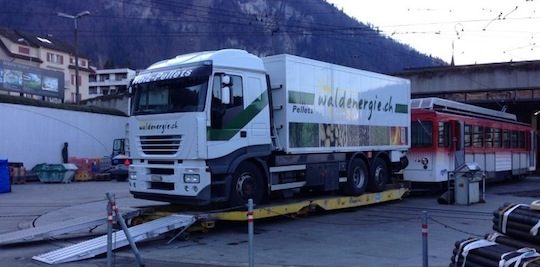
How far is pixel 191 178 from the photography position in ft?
38.6

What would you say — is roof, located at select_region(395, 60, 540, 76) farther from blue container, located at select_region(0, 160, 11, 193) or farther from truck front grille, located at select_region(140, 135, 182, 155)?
truck front grille, located at select_region(140, 135, 182, 155)

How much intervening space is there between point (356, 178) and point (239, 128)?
5.14 m

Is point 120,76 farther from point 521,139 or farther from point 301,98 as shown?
point 301,98

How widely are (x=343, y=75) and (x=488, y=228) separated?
526 centimetres

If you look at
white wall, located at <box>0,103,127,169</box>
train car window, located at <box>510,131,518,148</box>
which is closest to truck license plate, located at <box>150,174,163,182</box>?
train car window, located at <box>510,131,518,148</box>

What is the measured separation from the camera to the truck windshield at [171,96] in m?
11.9

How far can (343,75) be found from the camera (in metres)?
15.5

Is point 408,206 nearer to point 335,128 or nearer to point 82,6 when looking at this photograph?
point 335,128

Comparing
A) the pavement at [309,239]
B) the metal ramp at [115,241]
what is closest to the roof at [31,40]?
the pavement at [309,239]

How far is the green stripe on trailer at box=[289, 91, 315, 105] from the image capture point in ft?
44.6

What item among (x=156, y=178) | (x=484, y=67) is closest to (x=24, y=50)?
(x=484, y=67)

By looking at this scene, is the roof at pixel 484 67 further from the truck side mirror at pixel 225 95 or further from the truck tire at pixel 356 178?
the truck side mirror at pixel 225 95

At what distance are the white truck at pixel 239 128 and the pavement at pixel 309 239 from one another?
897mm

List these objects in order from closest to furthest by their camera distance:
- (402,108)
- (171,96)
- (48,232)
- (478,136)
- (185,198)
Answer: (48,232)
(185,198)
(171,96)
(402,108)
(478,136)
